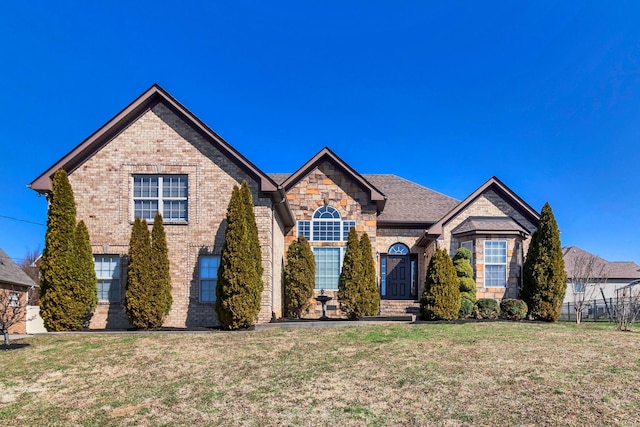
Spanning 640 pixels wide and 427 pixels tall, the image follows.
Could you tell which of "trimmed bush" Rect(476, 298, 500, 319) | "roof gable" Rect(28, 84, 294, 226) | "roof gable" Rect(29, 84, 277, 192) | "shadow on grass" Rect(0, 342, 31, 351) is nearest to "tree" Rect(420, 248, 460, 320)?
"trimmed bush" Rect(476, 298, 500, 319)

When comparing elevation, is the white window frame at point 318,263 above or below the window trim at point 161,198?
below

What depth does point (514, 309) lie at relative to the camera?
16.5m

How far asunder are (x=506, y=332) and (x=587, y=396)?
17.8ft

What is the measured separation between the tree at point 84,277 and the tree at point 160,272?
1.95m

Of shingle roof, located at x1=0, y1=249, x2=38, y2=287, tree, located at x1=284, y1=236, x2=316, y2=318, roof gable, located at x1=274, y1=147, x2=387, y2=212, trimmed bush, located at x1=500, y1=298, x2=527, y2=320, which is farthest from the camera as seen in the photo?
shingle roof, located at x1=0, y1=249, x2=38, y2=287

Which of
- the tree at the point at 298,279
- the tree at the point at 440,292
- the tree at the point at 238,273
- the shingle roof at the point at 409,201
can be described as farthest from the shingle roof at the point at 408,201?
the tree at the point at 238,273

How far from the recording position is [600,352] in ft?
33.0

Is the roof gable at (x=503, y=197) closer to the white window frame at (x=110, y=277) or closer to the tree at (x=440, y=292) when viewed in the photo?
the tree at (x=440, y=292)

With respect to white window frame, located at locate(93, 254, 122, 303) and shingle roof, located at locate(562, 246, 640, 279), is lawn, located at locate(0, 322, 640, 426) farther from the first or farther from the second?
shingle roof, located at locate(562, 246, 640, 279)

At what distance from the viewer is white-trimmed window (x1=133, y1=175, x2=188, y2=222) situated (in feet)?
50.6

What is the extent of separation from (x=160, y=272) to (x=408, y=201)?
12.6m

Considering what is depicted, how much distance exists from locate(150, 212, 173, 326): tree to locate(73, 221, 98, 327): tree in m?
1.95

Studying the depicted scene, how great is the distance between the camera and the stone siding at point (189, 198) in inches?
592

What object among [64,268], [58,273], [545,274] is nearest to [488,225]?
[545,274]
